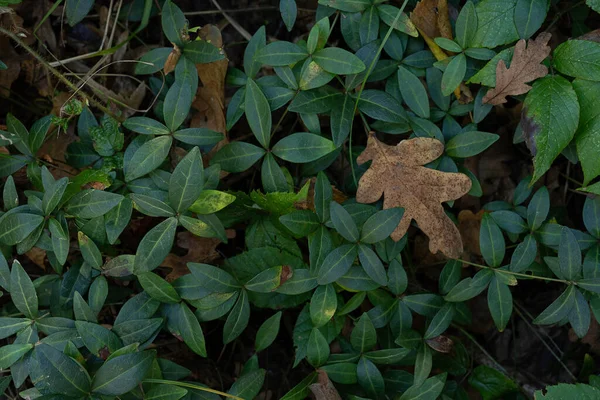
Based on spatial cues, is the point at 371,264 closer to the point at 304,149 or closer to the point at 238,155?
the point at 304,149

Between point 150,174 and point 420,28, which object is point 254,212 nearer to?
point 150,174

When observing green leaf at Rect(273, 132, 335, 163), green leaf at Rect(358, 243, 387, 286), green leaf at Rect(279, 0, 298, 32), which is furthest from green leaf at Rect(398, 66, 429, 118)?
green leaf at Rect(358, 243, 387, 286)

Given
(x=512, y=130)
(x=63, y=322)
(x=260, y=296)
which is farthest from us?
(x=512, y=130)

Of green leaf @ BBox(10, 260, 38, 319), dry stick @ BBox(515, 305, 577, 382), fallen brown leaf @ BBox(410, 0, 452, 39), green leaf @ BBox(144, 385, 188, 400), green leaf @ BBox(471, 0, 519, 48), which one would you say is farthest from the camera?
dry stick @ BBox(515, 305, 577, 382)

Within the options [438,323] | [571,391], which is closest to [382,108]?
[438,323]

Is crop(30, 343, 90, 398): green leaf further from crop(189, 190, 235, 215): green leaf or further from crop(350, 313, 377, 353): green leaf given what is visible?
crop(350, 313, 377, 353): green leaf

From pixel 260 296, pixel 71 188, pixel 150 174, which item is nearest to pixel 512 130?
pixel 260 296
